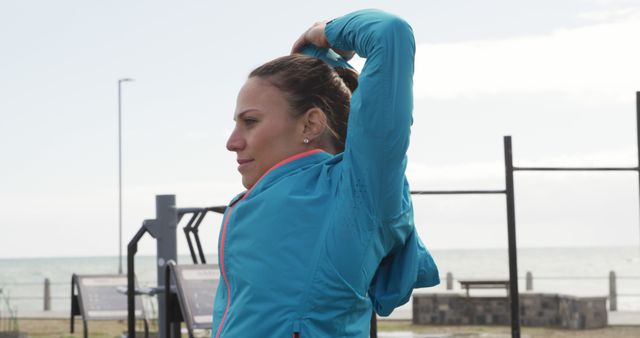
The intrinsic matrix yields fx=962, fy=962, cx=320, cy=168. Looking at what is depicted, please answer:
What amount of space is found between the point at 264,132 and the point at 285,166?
2.1 inches

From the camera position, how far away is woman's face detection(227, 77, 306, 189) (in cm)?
121

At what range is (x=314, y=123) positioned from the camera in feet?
4.02

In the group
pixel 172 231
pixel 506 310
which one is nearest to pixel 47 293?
pixel 506 310

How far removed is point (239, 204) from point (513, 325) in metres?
5.21

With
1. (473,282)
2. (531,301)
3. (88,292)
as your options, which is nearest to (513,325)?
(88,292)

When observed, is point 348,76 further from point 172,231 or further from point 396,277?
point 172,231

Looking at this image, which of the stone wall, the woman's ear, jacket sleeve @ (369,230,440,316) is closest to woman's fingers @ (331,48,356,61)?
the woman's ear

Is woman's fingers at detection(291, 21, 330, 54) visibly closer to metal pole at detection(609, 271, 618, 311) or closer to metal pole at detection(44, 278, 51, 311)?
metal pole at detection(609, 271, 618, 311)

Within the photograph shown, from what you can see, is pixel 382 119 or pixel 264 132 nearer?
pixel 382 119

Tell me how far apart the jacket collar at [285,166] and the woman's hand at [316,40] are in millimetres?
163

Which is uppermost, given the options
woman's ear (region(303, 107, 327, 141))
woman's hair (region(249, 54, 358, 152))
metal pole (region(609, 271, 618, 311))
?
woman's hair (region(249, 54, 358, 152))

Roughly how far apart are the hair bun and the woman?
0.08 meters

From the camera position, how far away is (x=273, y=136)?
1.21m

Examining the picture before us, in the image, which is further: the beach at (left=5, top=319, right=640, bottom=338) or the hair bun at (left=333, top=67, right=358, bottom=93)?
the beach at (left=5, top=319, right=640, bottom=338)
